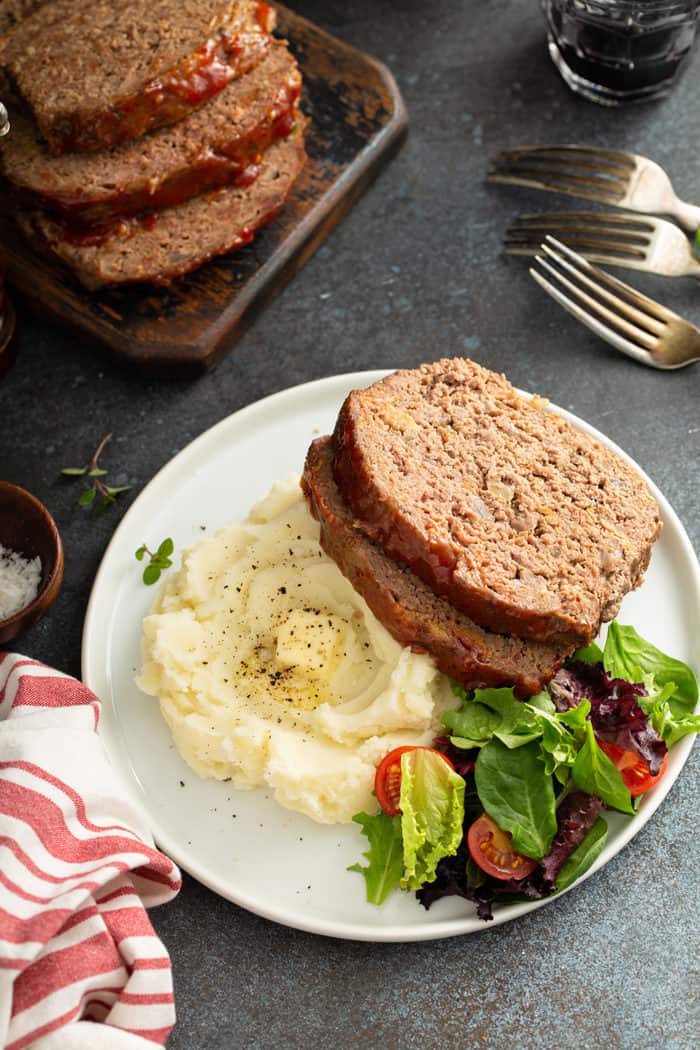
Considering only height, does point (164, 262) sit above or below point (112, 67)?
below

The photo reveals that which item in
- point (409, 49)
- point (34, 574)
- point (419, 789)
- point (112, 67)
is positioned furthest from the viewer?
point (409, 49)

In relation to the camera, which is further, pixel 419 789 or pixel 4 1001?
pixel 419 789

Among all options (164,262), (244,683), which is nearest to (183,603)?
(244,683)

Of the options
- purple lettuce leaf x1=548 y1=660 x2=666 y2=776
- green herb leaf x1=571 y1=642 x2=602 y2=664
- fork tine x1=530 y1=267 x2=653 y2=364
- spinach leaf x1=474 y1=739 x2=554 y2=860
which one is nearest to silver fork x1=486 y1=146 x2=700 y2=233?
fork tine x1=530 y1=267 x2=653 y2=364

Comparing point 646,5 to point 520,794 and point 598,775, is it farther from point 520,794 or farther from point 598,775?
point 520,794

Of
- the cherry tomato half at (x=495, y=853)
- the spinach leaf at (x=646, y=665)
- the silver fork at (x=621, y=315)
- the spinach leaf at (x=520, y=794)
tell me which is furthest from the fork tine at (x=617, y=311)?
the cherry tomato half at (x=495, y=853)

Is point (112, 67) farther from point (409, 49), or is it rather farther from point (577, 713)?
point (577, 713)
